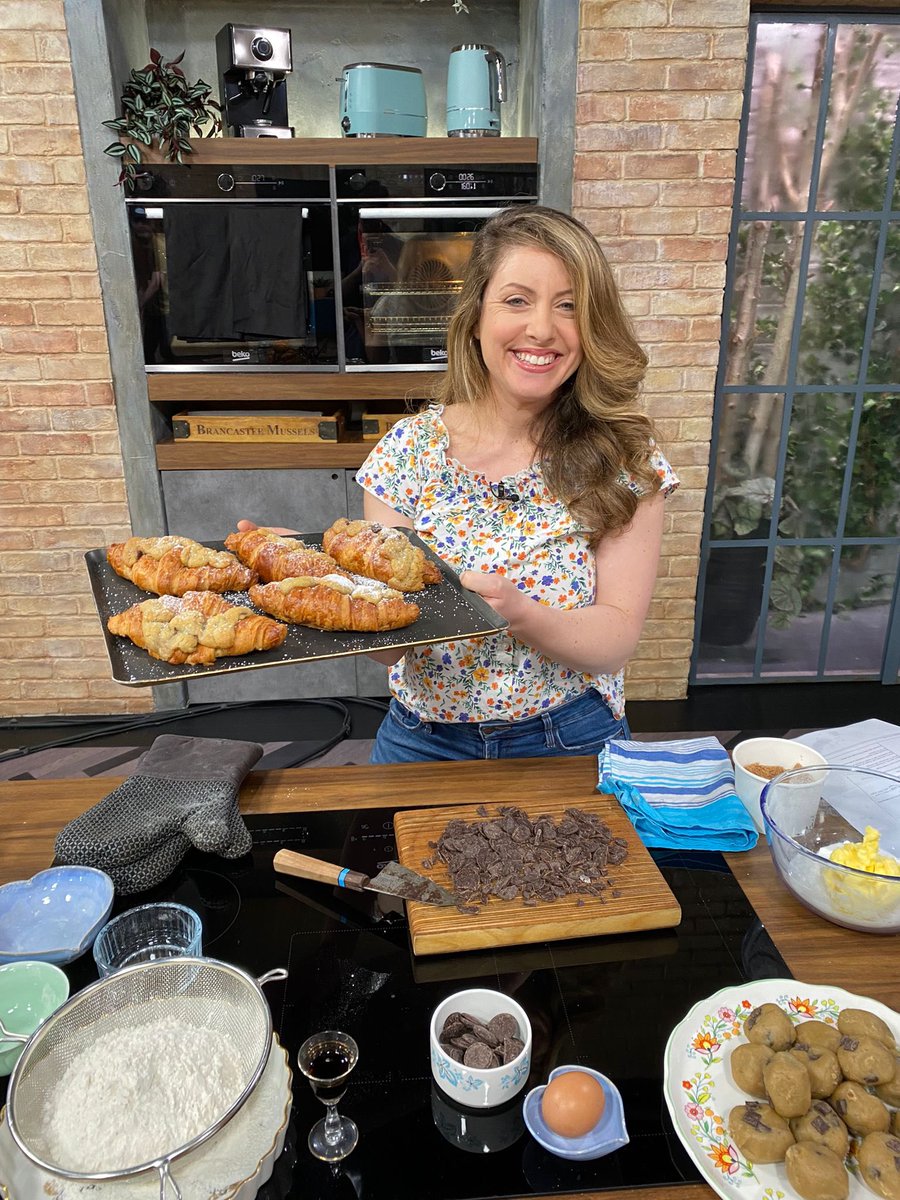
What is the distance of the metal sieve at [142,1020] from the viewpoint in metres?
0.77

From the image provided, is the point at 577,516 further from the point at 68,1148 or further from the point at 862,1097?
the point at 68,1148

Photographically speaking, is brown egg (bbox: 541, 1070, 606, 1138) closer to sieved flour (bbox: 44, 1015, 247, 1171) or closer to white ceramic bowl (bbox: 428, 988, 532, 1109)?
white ceramic bowl (bbox: 428, 988, 532, 1109)

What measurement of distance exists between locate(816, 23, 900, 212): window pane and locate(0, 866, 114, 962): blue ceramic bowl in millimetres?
3513

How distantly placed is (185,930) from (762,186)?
11.1 ft

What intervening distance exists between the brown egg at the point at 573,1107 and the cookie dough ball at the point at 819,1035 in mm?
237

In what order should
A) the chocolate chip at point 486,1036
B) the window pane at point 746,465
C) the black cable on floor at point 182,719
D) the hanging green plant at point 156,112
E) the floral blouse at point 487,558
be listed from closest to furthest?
the chocolate chip at point 486,1036
the floral blouse at point 487,558
the hanging green plant at point 156,112
the black cable on floor at point 182,719
the window pane at point 746,465

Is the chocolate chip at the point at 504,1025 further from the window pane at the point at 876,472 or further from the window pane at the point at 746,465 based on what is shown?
the window pane at the point at 876,472

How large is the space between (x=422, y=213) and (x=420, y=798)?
2.42m

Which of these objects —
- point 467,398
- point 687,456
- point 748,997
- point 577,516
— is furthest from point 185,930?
point 687,456

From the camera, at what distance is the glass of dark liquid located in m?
0.89

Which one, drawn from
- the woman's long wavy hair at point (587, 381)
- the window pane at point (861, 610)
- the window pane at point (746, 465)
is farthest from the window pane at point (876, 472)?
the woman's long wavy hair at point (587, 381)

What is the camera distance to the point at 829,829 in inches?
52.7

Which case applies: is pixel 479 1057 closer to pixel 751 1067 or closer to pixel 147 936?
pixel 751 1067

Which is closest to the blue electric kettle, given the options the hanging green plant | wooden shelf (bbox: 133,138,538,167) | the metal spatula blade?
wooden shelf (bbox: 133,138,538,167)
